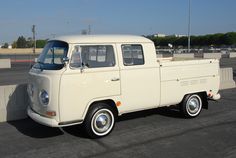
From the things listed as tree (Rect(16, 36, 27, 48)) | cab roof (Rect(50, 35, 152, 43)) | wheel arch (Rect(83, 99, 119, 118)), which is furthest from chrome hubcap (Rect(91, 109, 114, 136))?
tree (Rect(16, 36, 27, 48))

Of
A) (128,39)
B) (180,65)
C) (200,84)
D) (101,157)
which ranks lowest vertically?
(101,157)

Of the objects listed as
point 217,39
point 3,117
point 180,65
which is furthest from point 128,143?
point 217,39

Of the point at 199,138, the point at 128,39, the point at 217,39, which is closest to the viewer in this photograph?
the point at 199,138

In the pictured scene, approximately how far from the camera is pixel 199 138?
19.8ft

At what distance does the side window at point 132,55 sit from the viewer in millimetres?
6361

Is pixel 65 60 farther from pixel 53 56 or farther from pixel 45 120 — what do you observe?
pixel 45 120

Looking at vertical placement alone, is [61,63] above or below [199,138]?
above

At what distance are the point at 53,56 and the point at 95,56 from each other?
836 mm

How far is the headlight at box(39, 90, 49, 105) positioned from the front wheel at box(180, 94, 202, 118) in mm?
3435

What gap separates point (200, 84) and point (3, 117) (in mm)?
4946

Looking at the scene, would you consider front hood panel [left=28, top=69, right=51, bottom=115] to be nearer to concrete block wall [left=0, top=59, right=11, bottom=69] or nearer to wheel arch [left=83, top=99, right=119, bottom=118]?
wheel arch [left=83, top=99, right=119, bottom=118]

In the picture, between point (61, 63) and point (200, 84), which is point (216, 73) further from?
point (61, 63)

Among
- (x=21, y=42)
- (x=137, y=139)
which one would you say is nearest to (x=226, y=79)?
(x=137, y=139)

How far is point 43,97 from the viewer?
18.7ft
